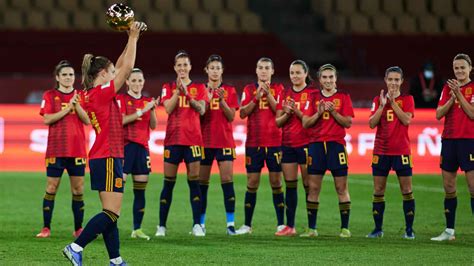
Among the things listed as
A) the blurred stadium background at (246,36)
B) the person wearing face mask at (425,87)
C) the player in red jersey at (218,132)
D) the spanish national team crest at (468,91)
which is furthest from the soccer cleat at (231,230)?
the person wearing face mask at (425,87)

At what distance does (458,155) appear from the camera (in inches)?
473

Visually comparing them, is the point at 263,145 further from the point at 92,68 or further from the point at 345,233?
the point at 92,68

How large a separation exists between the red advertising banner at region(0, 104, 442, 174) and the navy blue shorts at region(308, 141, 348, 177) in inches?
328

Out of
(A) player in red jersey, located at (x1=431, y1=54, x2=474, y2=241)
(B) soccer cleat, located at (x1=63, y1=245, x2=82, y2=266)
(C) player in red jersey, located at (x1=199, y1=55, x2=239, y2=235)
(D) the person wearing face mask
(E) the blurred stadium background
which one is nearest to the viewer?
(B) soccer cleat, located at (x1=63, y1=245, x2=82, y2=266)

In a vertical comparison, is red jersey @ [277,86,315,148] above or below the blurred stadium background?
below

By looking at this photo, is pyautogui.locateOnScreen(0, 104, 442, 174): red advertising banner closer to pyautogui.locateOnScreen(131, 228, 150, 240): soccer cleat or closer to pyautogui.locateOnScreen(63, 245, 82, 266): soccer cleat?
pyautogui.locateOnScreen(131, 228, 150, 240): soccer cleat

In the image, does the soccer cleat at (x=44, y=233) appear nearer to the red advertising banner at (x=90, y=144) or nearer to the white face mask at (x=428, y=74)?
the red advertising banner at (x=90, y=144)

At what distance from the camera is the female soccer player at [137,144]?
12.2m

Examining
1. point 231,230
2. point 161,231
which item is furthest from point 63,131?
point 231,230

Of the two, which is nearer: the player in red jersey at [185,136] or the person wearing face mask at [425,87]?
the player in red jersey at [185,136]

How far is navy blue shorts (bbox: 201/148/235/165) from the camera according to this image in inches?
506

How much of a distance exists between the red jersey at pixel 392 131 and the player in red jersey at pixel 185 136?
7.04ft

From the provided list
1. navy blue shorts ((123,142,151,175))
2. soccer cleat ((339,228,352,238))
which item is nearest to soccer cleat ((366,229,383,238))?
soccer cleat ((339,228,352,238))

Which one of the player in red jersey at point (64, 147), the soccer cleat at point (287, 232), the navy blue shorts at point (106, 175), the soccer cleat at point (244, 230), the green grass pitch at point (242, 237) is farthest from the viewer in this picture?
the soccer cleat at point (244, 230)
